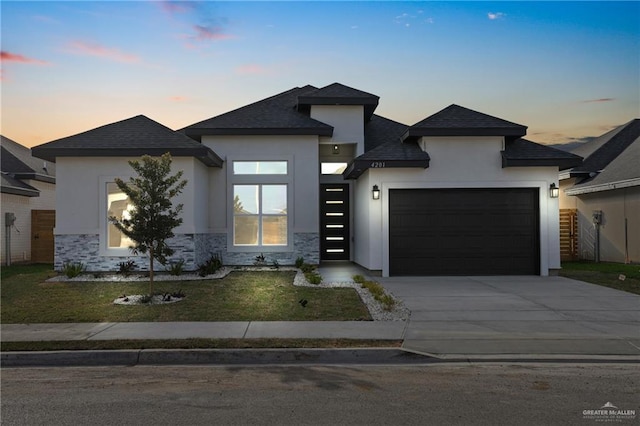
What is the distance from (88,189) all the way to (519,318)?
497 inches

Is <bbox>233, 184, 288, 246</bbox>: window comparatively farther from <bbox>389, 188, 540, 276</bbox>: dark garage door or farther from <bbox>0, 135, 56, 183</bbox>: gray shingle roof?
<bbox>0, 135, 56, 183</bbox>: gray shingle roof

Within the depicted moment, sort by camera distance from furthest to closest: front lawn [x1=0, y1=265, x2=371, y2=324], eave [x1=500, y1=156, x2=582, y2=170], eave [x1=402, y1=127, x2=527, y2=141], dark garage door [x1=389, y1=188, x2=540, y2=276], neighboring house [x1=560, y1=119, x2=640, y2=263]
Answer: neighboring house [x1=560, y1=119, x2=640, y2=263]
dark garage door [x1=389, y1=188, x2=540, y2=276]
eave [x1=402, y1=127, x2=527, y2=141]
eave [x1=500, y1=156, x2=582, y2=170]
front lawn [x1=0, y1=265, x2=371, y2=324]

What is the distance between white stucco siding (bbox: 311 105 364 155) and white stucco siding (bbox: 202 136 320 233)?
5.93 feet

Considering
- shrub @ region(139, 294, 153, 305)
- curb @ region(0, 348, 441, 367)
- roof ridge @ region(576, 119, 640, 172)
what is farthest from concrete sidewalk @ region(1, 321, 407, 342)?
roof ridge @ region(576, 119, 640, 172)

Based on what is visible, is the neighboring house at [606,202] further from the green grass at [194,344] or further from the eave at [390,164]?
the green grass at [194,344]

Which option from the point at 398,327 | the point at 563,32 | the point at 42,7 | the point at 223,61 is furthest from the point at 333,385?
the point at 563,32

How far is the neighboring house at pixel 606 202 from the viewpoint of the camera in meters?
18.1

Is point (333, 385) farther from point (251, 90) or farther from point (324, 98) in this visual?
point (251, 90)

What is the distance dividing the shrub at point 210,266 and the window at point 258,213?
96cm

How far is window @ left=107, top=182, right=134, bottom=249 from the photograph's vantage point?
1445 centimetres

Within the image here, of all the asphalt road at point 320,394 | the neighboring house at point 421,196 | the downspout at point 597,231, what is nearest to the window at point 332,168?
the neighboring house at point 421,196

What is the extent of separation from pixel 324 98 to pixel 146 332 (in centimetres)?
1184

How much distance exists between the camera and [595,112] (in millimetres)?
22312

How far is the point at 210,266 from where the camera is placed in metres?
14.7
